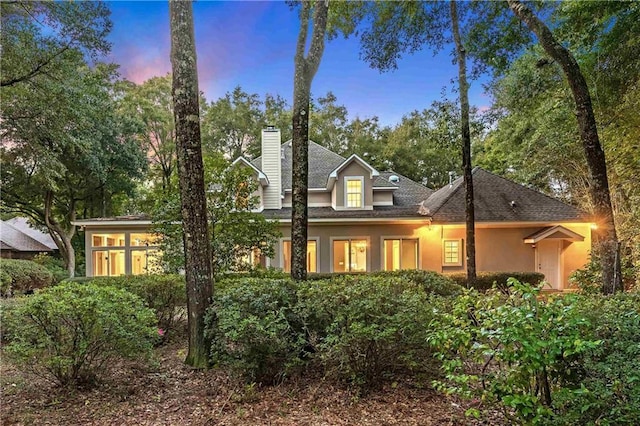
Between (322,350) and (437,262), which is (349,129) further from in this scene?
(322,350)

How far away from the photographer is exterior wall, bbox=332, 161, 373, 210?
1451 cm

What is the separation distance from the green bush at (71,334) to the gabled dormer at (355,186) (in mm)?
11264

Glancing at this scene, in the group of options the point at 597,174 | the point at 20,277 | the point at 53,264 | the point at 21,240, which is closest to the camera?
the point at 597,174

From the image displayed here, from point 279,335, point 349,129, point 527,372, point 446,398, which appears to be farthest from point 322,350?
point 349,129

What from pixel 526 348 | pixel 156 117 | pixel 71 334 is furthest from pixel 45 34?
pixel 156 117

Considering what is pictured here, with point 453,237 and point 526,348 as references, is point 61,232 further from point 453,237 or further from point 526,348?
point 526,348

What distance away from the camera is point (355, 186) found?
47.9 feet

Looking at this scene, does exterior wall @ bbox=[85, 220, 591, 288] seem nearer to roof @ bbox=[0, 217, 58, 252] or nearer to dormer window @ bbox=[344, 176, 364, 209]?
dormer window @ bbox=[344, 176, 364, 209]

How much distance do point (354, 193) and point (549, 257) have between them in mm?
7923

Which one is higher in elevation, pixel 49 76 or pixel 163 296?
pixel 49 76

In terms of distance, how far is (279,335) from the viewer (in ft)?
12.4

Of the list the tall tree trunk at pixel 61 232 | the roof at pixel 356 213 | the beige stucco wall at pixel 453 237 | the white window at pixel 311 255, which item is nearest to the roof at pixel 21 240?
the tall tree trunk at pixel 61 232

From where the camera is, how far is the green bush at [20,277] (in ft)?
39.1

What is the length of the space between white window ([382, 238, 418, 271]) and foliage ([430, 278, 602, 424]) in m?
11.4
